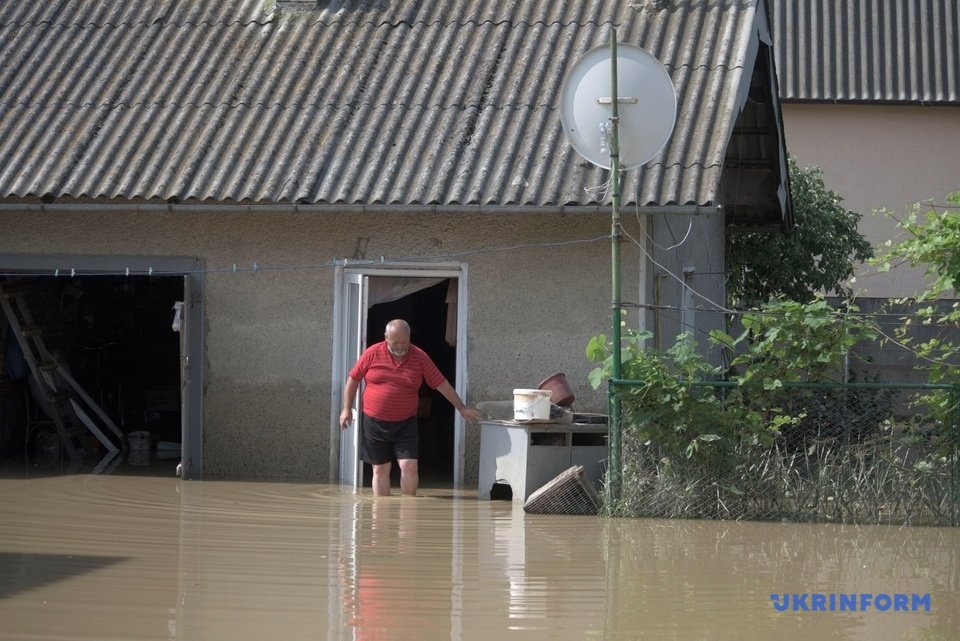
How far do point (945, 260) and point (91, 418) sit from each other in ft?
31.3

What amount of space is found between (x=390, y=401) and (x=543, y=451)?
4.67 feet

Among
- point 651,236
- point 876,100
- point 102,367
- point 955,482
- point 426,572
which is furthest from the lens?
point 876,100

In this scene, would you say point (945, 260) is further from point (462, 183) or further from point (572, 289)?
point (462, 183)

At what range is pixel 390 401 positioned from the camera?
11.5 m

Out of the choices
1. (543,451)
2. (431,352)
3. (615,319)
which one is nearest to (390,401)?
(543,451)

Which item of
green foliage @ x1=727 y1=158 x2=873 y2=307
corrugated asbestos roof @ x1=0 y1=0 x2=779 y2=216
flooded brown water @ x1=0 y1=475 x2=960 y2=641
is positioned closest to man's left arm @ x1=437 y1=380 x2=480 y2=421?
flooded brown water @ x1=0 y1=475 x2=960 y2=641

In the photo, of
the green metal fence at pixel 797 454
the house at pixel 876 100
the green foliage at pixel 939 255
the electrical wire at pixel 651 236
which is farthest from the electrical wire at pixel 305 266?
the house at pixel 876 100

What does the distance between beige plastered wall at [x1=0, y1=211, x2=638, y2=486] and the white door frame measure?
65 mm

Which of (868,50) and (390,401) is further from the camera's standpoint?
(868,50)

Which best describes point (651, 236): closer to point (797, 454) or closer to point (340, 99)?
point (797, 454)

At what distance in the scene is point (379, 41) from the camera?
46.7ft

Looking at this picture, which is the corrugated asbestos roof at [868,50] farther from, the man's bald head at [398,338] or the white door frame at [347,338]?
the man's bald head at [398,338]

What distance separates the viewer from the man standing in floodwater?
11461 mm

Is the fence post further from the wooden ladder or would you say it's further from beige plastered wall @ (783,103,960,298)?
beige plastered wall @ (783,103,960,298)
